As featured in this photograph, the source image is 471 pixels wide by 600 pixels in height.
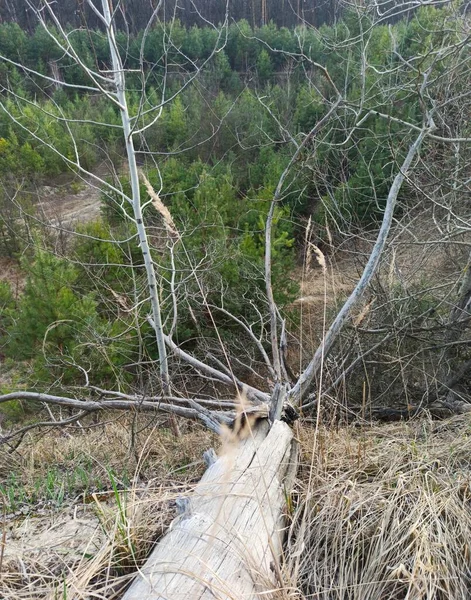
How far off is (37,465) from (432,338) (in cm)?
324

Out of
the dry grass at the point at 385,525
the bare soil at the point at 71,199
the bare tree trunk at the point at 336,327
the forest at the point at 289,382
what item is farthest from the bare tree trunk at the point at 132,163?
the bare soil at the point at 71,199

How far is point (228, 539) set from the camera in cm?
138

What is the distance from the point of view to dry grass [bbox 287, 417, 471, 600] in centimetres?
133

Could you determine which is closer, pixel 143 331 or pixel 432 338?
pixel 432 338

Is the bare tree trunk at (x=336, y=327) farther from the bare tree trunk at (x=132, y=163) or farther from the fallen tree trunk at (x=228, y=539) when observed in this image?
the bare tree trunk at (x=132, y=163)

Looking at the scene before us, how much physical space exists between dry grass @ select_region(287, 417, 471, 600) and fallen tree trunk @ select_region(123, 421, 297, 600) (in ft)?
0.31

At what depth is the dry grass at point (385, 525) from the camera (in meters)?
1.33

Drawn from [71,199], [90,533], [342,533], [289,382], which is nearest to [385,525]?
[342,533]

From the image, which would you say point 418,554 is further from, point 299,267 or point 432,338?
point 299,267

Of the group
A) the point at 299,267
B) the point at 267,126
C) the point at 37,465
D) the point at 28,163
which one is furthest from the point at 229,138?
the point at 37,465

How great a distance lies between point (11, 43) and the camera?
63.6 ft

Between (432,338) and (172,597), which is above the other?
(172,597)

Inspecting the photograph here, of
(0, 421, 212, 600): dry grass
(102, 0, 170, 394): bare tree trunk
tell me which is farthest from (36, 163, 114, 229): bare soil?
(0, 421, 212, 600): dry grass

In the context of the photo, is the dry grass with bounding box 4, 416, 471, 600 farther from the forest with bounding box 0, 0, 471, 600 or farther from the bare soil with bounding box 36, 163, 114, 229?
the bare soil with bounding box 36, 163, 114, 229
